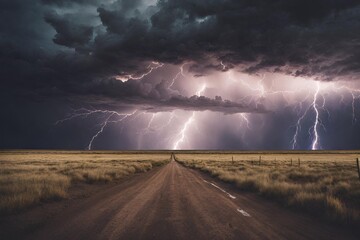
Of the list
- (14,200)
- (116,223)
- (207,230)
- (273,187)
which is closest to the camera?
(207,230)

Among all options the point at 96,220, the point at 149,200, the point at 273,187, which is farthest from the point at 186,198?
the point at 96,220

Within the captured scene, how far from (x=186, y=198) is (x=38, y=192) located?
5.39 m

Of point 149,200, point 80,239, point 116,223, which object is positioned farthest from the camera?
point 149,200

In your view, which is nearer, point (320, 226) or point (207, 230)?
point (207, 230)

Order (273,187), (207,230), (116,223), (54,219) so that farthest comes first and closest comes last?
(273,187), (54,219), (116,223), (207,230)

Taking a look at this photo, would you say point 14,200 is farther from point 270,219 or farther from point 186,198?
point 270,219

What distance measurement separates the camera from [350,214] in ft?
25.3

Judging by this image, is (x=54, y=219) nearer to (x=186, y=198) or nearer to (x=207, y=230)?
(x=207, y=230)

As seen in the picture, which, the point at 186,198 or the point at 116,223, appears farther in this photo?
the point at 186,198

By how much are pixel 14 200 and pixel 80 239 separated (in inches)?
193

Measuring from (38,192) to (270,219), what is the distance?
26.9 ft

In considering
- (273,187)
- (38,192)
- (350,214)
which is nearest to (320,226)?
(350,214)

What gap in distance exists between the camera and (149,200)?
11070 millimetres

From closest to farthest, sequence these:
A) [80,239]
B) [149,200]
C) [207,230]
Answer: [80,239] → [207,230] → [149,200]
